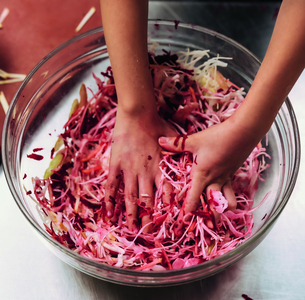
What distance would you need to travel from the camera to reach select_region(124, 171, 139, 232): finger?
0.75 m

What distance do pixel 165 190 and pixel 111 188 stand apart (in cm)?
14

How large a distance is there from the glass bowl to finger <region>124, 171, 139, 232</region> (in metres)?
0.15

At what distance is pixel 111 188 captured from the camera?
78 cm

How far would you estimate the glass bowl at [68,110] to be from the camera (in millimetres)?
701

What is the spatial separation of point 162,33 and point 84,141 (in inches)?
17.0

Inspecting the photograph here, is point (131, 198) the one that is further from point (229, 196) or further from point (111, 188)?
point (229, 196)

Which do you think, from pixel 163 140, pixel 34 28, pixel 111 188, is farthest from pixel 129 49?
pixel 34 28

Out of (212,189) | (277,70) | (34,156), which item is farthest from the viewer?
(34,156)

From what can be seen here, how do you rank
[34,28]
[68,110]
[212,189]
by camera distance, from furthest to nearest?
[34,28], [68,110], [212,189]

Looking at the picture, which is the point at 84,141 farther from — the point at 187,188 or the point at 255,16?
the point at 255,16

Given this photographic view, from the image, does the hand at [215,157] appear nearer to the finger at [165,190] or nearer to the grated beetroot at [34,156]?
the finger at [165,190]

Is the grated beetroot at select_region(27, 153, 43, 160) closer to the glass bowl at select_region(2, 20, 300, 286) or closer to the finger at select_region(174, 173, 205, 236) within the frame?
the glass bowl at select_region(2, 20, 300, 286)

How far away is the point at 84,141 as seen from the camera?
88cm

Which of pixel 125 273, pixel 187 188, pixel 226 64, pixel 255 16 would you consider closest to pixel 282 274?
pixel 187 188
